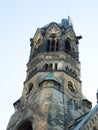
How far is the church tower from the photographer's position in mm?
32438

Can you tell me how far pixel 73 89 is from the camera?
1531 inches

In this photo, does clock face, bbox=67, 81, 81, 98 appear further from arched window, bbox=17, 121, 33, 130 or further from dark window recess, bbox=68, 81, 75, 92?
arched window, bbox=17, 121, 33, 130

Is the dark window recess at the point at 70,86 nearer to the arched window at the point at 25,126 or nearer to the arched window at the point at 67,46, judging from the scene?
the arched window at the point at 67,46

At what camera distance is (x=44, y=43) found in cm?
4431

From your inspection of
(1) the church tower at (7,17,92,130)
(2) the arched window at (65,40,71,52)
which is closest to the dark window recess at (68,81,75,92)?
(1) the church tower at (7,17,92,130)

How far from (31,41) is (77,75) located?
403 inches

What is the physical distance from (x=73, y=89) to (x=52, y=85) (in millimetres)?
3654

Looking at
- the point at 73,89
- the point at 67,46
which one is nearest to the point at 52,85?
the point at 73,89

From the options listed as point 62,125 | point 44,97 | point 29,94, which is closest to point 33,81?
point 29,94

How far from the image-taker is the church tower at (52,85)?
106 feet

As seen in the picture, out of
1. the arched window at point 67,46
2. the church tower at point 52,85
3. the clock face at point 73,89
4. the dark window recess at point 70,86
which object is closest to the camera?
the church tower at point 52,85

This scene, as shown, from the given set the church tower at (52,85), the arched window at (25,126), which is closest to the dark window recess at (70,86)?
the church tower at (52,85)

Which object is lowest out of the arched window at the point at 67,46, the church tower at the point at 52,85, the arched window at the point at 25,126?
the arched window at the point at 25,126

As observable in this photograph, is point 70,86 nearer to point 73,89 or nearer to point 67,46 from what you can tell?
point 73,89
